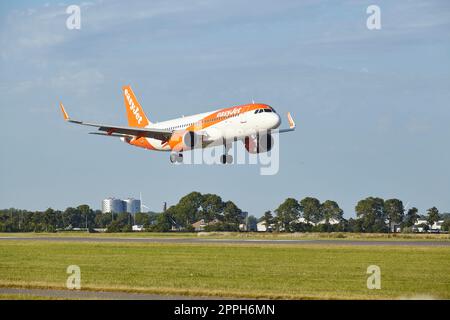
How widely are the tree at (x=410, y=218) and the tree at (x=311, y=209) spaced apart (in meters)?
16.1

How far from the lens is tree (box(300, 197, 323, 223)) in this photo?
505ft

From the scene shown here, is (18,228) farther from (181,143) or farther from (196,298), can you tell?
(196,298)

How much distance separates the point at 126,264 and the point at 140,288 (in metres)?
13.7

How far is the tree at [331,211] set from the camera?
155 m

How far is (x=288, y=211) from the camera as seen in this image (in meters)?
154

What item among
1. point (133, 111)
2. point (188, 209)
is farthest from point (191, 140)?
point (188, 209)

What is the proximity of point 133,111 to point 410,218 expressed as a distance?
6389 centimetres

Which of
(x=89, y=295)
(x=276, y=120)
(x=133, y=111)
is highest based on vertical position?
(x=133, y=111)

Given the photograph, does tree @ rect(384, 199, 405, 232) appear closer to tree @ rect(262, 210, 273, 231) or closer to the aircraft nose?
tree @ rect(262, 210, 273, 231)

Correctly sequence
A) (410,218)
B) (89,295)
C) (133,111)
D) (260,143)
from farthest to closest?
1. (410,218)
2. (133,111)
3. (260,143)
4. (89,295)

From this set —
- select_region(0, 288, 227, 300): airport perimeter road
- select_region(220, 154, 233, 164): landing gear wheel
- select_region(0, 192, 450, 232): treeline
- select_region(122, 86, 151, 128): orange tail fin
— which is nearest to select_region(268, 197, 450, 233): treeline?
select_region(0, 192, 450, 232): treeline

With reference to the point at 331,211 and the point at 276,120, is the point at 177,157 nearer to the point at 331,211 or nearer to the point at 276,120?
the point at 276,120

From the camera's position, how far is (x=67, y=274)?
136ft
